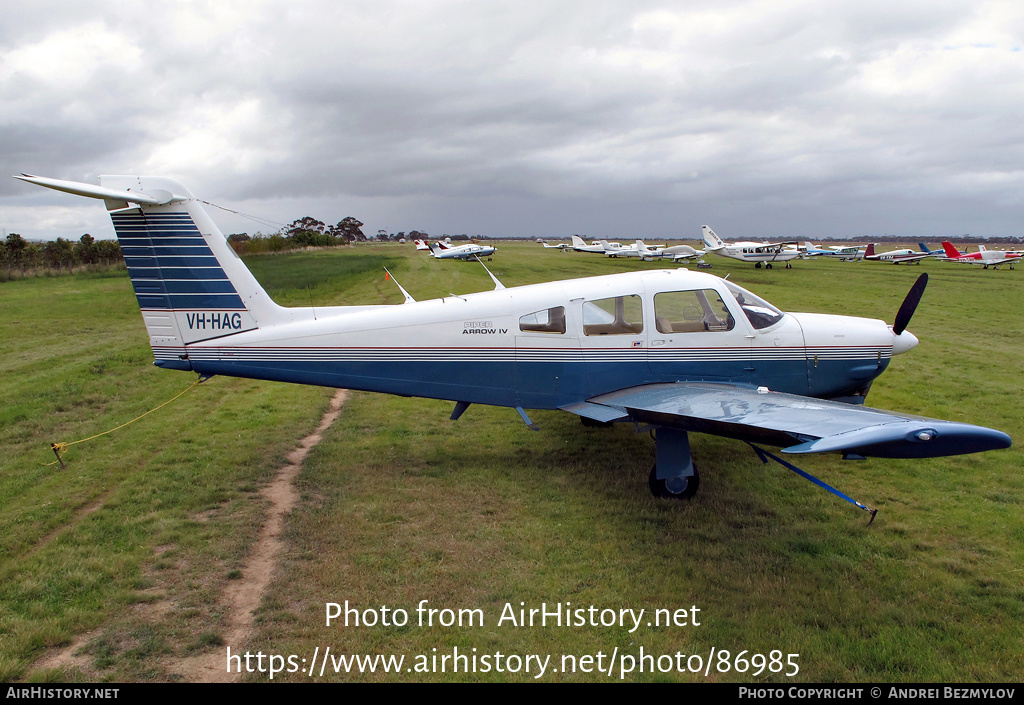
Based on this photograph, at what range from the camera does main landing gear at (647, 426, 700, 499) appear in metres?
6.22

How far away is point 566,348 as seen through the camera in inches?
274

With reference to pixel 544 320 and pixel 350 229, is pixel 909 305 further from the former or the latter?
pixel 350 229

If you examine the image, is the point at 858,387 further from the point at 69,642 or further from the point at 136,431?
the point at 136,431

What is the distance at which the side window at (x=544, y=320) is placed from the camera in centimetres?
699

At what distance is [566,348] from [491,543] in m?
2.63

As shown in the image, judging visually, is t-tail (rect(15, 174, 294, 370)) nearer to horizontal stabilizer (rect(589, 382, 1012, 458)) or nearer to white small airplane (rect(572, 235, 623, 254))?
horizontal stabilizer (rect(589, 382, 1012, 458))

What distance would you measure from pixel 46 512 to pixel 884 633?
8.12 meters

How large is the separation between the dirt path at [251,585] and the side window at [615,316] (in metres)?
4.21

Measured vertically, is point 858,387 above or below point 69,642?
above

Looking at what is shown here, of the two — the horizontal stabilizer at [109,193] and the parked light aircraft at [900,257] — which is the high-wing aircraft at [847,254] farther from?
the horizontal stabilizer at [109,193]

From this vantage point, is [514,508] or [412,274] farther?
[412,274]

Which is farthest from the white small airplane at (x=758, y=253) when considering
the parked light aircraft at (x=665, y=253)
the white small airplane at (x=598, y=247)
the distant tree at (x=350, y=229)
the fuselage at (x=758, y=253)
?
the distant tree at (x=350, y=229)

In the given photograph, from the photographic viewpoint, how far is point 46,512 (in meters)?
5.96
